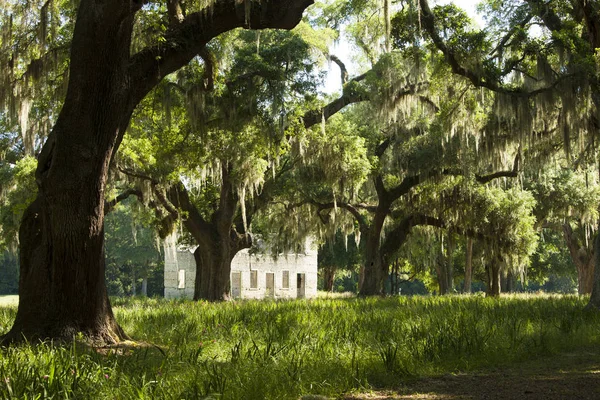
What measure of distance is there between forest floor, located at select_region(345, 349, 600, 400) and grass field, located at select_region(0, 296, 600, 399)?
0.72ft

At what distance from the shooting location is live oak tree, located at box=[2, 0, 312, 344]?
7.52 meters

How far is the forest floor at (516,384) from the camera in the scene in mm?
5273

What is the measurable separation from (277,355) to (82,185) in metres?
3.13

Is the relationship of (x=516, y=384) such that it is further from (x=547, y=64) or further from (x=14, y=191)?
(x=14, y=191)

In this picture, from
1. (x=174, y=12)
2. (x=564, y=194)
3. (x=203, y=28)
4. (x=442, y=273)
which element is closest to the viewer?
(x=203, y=28)

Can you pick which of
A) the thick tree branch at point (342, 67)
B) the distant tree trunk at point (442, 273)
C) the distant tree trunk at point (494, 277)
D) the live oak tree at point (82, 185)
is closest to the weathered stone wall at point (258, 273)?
the distant tree trunk at point (442, 273)

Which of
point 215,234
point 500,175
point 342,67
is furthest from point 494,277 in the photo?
point 215,234

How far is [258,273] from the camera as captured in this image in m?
48.1

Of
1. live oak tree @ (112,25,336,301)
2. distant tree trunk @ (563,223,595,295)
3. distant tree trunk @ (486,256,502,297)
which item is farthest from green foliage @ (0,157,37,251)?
distant tree trunk @ (563,223,595,295)

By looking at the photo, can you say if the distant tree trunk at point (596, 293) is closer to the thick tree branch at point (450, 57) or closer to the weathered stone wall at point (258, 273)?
the thick tree branch at point (450, 57)

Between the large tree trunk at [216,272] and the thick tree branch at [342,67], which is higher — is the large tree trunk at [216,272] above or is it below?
below

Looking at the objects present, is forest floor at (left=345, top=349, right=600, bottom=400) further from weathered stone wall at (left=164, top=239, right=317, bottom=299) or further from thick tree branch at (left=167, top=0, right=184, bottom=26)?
weathered stone wall at (left=164, top=239, right=317, bottom=299)

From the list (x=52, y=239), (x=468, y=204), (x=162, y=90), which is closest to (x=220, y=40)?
(x=162, y=90)

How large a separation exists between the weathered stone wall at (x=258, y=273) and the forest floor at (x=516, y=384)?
129ft
